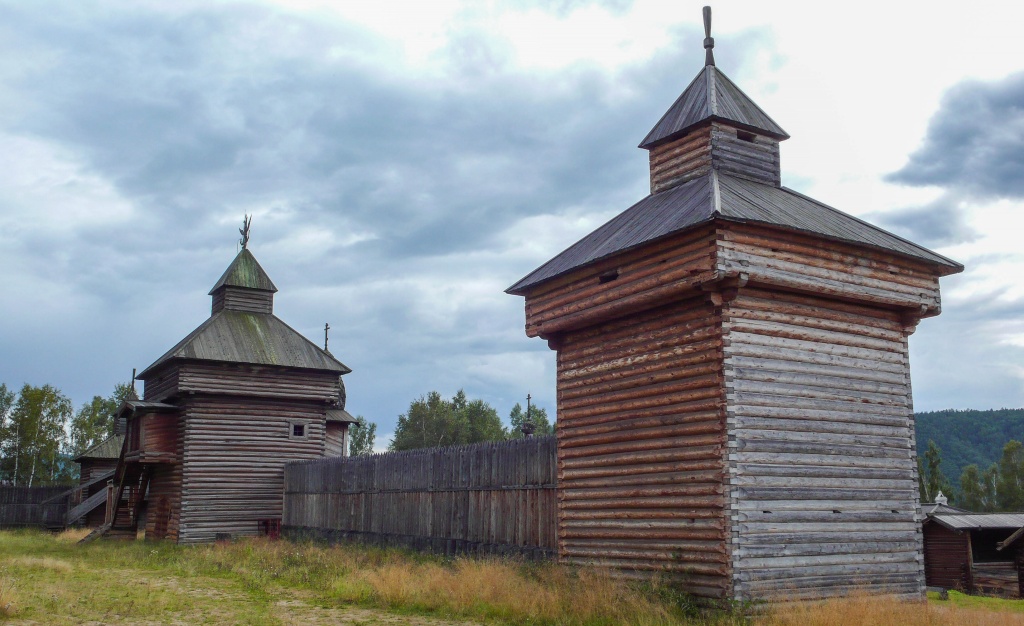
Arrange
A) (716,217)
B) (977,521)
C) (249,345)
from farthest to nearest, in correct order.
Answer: (977,521) → (249,345) → (716,217)

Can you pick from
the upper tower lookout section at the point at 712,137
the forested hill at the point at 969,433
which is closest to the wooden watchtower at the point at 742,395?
the upper tower lookout section at the point at 712,137

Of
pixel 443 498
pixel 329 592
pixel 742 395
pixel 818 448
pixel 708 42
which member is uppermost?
pixel 708 42

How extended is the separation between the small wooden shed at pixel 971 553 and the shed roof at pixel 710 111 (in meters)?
25.7

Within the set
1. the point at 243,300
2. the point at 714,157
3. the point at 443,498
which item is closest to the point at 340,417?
the point at 243,300

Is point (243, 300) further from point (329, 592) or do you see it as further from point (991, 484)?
point (991, 484)

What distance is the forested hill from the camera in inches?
5261

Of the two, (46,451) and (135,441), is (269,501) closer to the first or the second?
(135,441)

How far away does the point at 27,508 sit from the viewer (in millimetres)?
50812

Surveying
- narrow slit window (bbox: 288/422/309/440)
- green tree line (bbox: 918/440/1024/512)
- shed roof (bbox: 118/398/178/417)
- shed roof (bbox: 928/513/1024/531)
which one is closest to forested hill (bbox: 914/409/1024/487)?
green tree line (bbox: 918/440/1024/512)

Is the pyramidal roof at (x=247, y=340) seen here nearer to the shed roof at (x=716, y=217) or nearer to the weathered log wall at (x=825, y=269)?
the shed roof at (x=716, y=217)

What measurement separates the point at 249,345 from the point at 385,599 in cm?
1986

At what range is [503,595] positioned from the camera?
15250 mm

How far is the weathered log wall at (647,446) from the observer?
47.2 ft

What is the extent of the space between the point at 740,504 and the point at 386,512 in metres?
13.7
